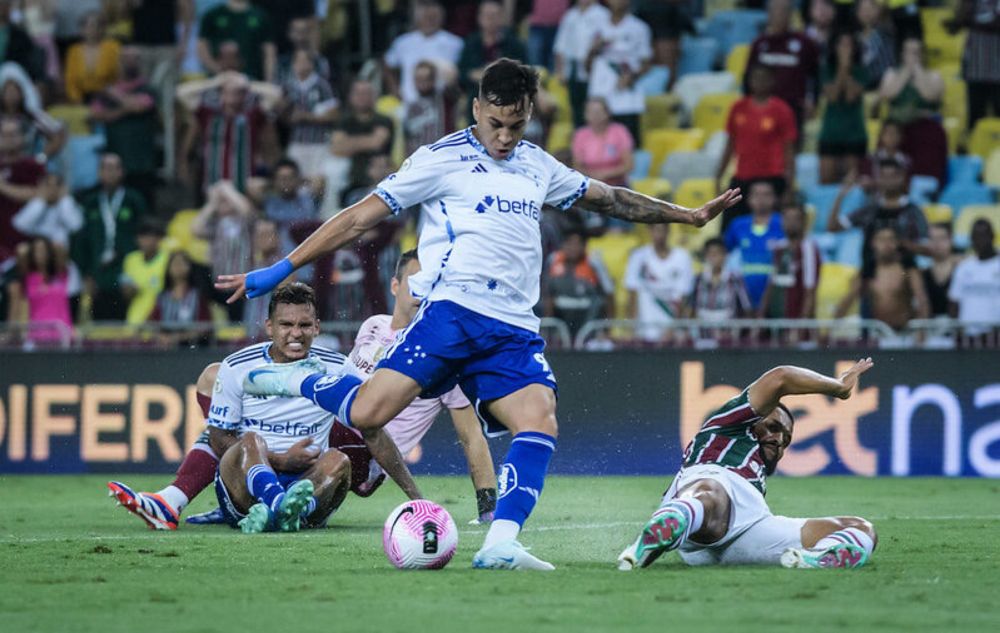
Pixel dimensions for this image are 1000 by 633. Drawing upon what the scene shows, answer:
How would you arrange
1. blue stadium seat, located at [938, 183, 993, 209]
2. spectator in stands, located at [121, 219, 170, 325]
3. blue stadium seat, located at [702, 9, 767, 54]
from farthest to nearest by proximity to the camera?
blue stadium seat, located at [702, 9, 767, 54] → blue stadium seat, located at [938, 183, 993, 209] → spectator in stands, located at [121, 219, 170, 325]

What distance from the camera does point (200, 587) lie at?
7.38 metres

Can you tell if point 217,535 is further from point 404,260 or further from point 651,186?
point 651,186

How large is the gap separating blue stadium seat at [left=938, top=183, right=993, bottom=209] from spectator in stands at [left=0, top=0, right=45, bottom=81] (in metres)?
10.6

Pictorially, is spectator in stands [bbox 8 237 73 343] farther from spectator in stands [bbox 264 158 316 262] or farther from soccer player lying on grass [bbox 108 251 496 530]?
soccer player lying on grass [bbox 108 251 496 530]

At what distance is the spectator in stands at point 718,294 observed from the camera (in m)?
16.7

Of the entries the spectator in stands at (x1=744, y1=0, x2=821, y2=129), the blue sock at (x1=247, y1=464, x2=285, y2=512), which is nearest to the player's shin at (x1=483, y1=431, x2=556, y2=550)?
the blue sock at (x1=247, y1=464, x2=285, y2=512)

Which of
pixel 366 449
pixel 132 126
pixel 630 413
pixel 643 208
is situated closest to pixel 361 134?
pixel 132 126

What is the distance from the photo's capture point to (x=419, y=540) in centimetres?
802

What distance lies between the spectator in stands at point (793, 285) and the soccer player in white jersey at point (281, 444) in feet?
23.5

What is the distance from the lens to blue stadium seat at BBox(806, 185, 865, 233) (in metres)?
18.7

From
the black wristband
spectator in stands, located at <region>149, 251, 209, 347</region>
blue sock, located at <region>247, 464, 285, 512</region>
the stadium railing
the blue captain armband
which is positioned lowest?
the black wristband

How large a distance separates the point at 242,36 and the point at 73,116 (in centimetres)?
235

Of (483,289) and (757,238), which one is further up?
(757,238)

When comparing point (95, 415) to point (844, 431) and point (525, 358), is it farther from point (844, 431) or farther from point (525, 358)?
point (525, 358)
